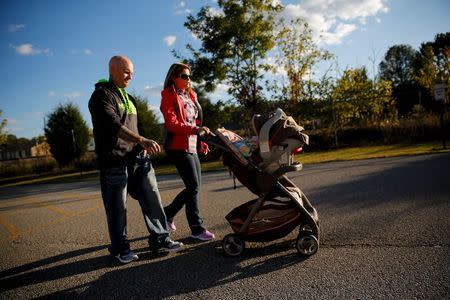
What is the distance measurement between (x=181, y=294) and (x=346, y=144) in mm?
16744

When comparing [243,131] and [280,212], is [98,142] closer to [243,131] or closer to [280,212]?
[280,212]

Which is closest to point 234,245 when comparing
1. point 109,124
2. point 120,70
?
point 109,124

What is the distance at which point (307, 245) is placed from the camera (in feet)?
10.4

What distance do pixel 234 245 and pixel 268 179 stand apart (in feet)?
2.69

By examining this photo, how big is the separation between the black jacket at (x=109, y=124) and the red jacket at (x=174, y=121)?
472 mm

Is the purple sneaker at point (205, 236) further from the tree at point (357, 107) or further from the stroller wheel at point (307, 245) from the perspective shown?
the tree at point (357, 107)

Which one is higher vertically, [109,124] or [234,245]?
[109,124]

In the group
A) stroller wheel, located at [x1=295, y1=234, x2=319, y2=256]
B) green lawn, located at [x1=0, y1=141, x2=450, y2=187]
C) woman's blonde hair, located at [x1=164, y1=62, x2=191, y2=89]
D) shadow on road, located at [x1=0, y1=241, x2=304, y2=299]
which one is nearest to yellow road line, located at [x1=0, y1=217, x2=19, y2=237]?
shadow on road, located at [x1=0, y1=241, x2=304, y2=299]

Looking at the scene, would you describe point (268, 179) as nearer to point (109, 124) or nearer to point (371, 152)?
point (109, 124)

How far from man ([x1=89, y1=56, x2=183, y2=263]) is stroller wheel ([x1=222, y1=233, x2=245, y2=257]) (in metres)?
0.70

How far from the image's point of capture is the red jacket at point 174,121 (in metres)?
3.63

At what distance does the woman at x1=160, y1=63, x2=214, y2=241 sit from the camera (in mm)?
3676

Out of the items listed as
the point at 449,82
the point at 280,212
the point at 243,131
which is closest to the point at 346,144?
the point at 243,131

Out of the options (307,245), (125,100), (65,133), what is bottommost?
(307,245)
